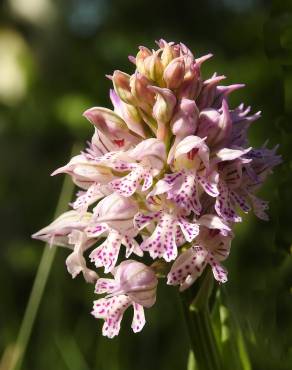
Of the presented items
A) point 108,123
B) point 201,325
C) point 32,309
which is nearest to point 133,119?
point 108,123

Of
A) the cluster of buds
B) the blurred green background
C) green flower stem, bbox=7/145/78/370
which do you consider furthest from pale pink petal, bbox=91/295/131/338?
green flower stem, bbox=7/145/78/370

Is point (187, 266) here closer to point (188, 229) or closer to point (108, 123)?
point (188, 229)

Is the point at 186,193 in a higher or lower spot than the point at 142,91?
lower

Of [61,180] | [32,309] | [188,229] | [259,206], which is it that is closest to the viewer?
[188,229]

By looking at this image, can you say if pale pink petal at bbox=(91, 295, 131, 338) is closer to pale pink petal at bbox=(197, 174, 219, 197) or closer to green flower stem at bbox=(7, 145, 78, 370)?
pale pink petal at bbox=(197, 174, 219, 197)

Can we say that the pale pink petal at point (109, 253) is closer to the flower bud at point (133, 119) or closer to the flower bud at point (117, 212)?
the flower bud at point (117, 212)

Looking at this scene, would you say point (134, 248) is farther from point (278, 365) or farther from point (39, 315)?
point (39, 315)

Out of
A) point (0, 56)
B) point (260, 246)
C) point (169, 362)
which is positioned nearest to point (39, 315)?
point (169, 362)
